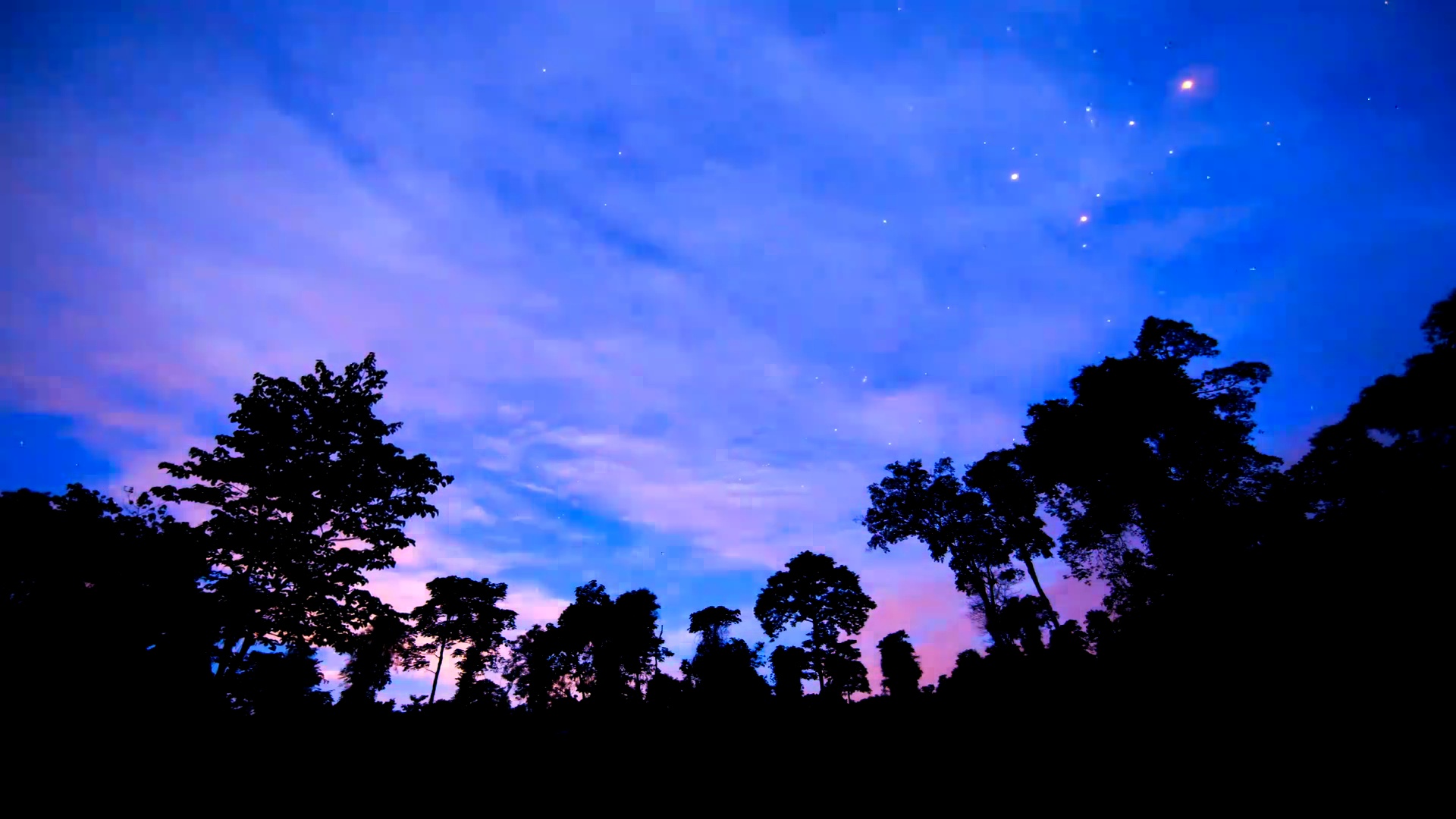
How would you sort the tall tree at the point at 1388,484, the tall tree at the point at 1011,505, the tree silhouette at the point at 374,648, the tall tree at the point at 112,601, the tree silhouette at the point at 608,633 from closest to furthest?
the tall tree at the point at 112,601
the tall tree at the point at 1388,484
the tree silhouette at the point at 374,648
the tall tree at the point at 1011,505
the tree silhouette at the point at 608,633

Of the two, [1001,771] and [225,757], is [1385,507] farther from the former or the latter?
[225,757]

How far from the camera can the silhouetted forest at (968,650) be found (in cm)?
999

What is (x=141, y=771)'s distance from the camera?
775 centimetres

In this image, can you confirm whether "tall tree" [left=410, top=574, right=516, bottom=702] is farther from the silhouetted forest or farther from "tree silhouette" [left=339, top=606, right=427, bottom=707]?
the silhouetted forest

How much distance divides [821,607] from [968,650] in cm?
1299

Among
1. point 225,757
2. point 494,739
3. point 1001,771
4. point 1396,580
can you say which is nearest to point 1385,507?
point 1396,580

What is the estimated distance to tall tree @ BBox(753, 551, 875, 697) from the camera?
39.5m

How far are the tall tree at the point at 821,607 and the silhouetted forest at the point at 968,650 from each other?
12.9 m

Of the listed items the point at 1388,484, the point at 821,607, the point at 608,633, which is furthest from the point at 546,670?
the point at 1388,484

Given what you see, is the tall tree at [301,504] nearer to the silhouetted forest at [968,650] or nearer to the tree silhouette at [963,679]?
the silhouetted forest at [968,650]

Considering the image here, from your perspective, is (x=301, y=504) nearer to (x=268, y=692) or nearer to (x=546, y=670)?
(x=268, y=692)

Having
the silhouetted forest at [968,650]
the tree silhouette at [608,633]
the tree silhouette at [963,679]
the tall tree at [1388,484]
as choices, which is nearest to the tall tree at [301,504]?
the silhouetted forest at [968,650]

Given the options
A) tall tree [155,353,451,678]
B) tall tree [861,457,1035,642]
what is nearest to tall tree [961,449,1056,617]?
tall tree [861,457,1035,642]

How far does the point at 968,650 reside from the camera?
29375 millimetres
